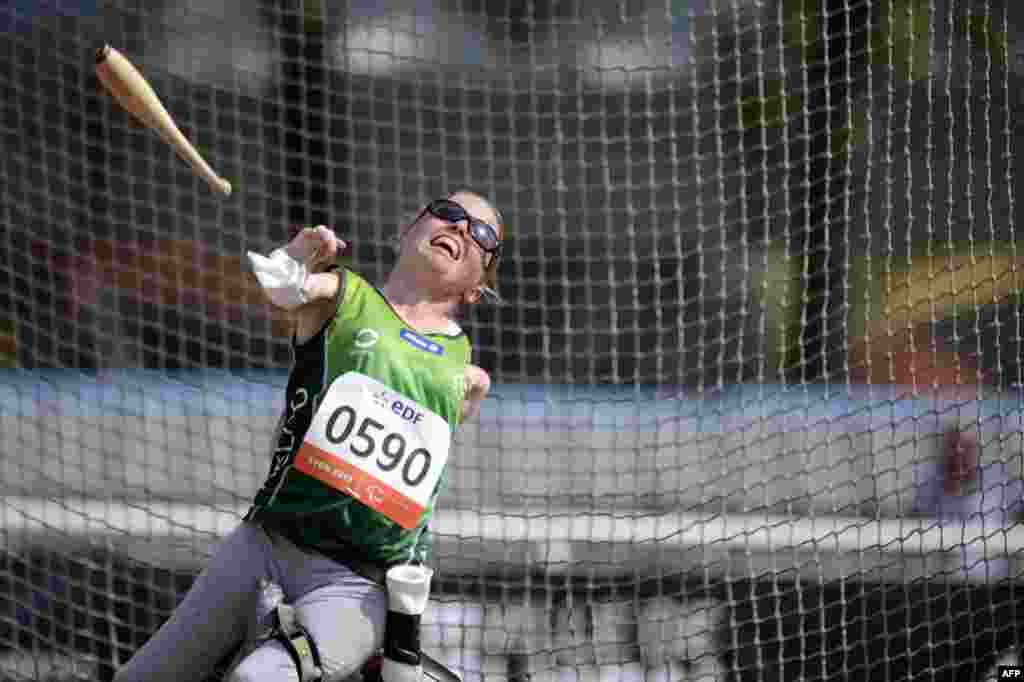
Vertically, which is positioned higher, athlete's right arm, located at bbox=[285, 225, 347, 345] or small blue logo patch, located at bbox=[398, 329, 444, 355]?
athlete's right arm, located at bbox=[285, 225, 347, 345]

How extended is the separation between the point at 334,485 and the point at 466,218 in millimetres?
757

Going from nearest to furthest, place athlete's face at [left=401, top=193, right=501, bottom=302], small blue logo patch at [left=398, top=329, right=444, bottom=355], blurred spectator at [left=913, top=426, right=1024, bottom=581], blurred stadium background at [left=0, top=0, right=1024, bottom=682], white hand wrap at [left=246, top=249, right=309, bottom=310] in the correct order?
1. white hand wrap at [left=246, top=249, right=309, bottom=310]
2. small blue logo patch at [left=398, top=329, right=444, bottom=355]
3. athlete's face at [left=401, top=193, right=501, bottom=302]
4. blurred stadium background at [left=0, top=0, right=1024, bottom=682]
5. blurred spectator at [left=913, top=426, right=1024, bottom=581]

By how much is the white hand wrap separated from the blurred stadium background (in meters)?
2.39

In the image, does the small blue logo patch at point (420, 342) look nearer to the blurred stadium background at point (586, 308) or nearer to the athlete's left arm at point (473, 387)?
the athlete's left arm at point (473, 387)

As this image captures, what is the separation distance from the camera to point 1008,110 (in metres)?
5.60

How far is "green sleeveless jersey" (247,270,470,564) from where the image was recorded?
10.9ft

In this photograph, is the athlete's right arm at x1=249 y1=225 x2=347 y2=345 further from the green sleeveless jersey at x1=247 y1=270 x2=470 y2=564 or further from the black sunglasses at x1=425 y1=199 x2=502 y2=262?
the black sunglasses at x1=425 y1=199 x2=502 y2=262

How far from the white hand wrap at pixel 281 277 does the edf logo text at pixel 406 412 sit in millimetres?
324

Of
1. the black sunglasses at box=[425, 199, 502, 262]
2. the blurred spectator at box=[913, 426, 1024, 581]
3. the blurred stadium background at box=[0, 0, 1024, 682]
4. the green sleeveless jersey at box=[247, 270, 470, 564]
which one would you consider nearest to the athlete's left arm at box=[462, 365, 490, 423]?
the green sleeveless jersey at box=[247, 270, 470, 564]

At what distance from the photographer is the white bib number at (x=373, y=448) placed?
10.9 ft

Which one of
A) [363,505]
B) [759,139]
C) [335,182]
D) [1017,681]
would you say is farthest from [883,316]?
[363,505]

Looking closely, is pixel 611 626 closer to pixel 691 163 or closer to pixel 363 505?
pixel 691 163

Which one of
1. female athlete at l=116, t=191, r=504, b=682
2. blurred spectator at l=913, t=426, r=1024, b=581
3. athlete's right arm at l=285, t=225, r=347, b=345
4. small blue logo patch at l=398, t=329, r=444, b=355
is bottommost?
blurred spectator at l=913, t=426, r=1024, b=581

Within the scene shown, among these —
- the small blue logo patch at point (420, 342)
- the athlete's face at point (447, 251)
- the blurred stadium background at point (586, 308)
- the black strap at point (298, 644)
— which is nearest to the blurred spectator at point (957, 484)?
the blurred stadium background at point (586, 308)
